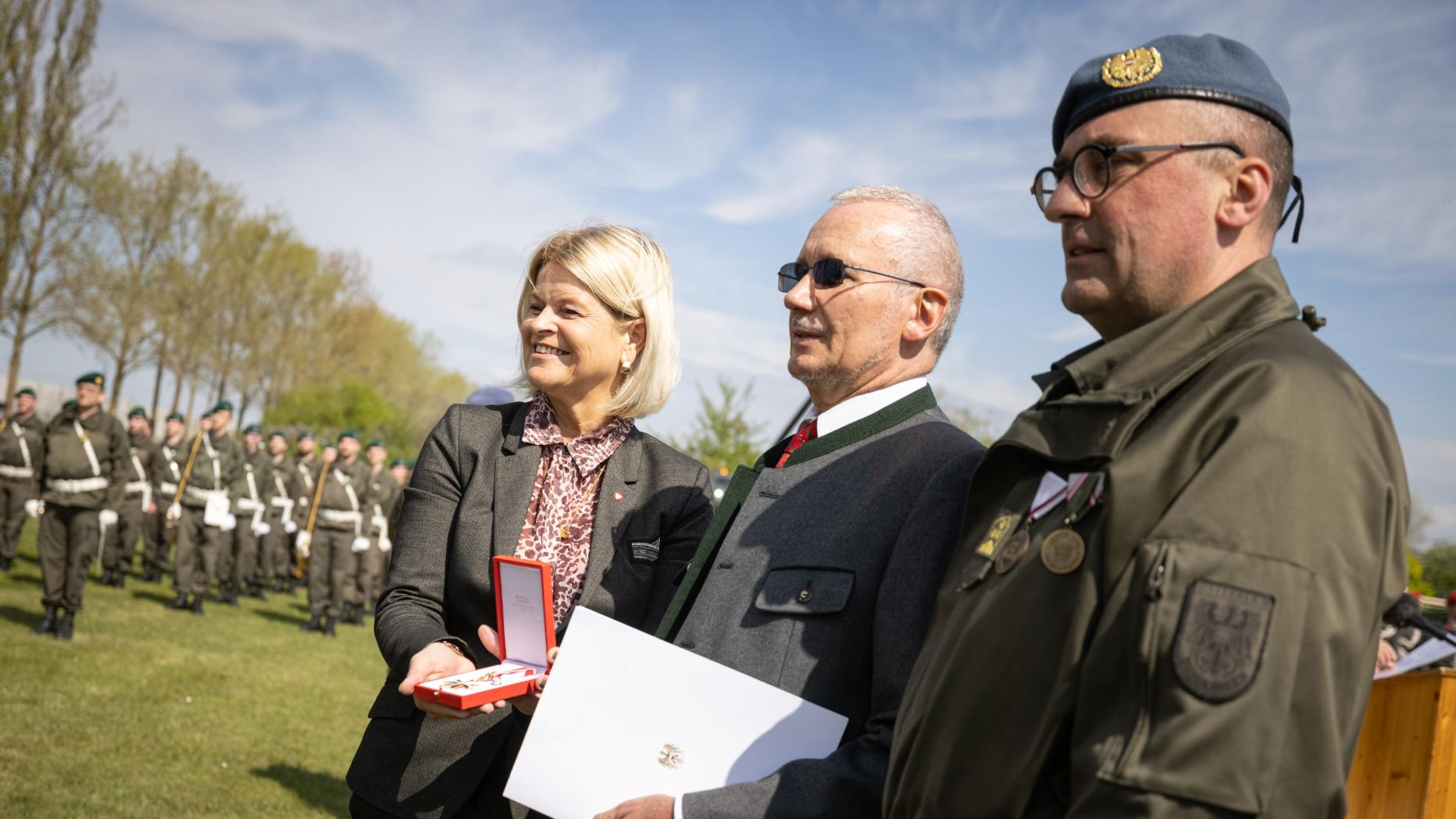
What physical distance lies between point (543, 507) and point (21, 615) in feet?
36.6

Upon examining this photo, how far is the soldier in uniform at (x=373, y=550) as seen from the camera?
16438 millimetres

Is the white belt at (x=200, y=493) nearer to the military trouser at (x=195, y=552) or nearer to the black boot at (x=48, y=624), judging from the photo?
the military trouser at (x=195, y=552)

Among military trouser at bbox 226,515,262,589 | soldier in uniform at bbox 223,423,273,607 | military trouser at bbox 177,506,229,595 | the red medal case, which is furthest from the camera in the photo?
soldier in uniform at bbox 223,423,273,607

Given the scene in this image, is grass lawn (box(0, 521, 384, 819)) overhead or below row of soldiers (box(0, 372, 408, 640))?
below

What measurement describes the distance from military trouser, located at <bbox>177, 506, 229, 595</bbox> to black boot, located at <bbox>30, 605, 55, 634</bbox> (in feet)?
11.2

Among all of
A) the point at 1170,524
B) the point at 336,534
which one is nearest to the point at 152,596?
the point at 336,534

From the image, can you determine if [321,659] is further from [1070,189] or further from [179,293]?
[179,293]

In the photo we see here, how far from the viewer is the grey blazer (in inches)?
104

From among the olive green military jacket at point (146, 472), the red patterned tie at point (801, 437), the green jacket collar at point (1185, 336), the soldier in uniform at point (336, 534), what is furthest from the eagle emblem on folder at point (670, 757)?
the olive green military jacket at point (146, 472)

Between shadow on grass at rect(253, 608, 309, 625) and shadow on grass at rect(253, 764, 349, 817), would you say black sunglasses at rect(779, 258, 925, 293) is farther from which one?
shadow on grass at rect(253, 608, 309, 625)

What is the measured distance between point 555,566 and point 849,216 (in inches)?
46.5

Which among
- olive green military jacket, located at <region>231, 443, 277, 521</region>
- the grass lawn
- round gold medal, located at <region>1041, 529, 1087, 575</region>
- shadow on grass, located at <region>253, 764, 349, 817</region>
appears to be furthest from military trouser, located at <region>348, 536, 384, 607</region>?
round gold medal, located at <region>1041, 529, 1087, 575</region>

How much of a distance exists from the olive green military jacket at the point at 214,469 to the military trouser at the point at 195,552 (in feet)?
0.80

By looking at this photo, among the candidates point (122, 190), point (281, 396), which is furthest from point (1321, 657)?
point (281, 396)
